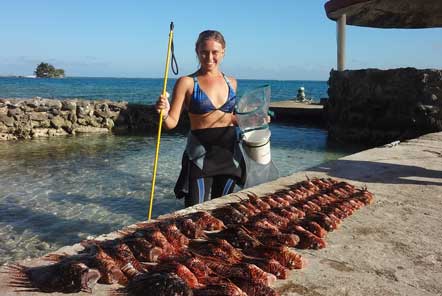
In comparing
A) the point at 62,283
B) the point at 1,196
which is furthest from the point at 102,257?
the point at 1,196

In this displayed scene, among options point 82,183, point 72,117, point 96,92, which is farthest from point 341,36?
point 96,92

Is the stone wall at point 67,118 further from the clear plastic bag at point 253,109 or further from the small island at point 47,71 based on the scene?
the small island at point 47,71

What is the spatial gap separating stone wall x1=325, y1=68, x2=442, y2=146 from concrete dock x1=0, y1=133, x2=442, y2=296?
1221 centimetres

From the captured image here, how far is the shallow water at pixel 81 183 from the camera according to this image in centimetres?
756

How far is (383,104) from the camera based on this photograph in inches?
764

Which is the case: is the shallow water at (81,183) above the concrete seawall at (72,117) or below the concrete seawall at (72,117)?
below

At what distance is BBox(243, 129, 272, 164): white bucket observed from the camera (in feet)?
16.3

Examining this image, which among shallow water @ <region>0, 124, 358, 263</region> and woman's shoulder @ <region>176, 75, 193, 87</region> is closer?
woman's shoulder @ <region>176, 75, 193, 87</region>

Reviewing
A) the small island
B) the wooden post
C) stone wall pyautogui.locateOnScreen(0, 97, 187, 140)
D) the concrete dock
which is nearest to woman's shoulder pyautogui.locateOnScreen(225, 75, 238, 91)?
the concrete dock

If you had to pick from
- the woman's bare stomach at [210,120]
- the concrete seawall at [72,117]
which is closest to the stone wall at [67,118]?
the concrete seawall at [72,117]

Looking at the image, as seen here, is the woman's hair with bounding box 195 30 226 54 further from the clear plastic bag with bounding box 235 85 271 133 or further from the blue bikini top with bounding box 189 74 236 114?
the clear plastic bag with bounding box 235 85 271 133

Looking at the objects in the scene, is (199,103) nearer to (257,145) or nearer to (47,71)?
(257,145)

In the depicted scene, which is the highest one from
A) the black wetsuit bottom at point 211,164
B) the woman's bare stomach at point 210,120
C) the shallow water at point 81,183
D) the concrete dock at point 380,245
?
the woman's bare stomach at point 210,120

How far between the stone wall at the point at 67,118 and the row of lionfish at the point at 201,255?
713 inches
